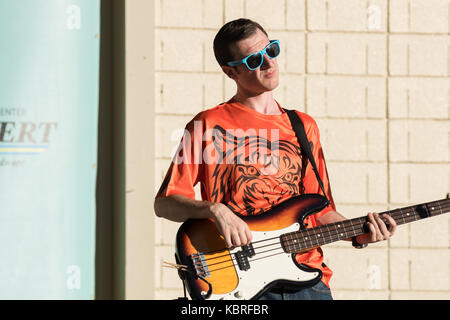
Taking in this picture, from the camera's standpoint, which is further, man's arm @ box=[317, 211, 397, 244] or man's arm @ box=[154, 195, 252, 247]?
man's arm @ box=[317, 211, 397, 244]

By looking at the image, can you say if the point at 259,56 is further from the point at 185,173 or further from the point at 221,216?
the point at 221,216

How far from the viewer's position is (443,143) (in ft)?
15.3

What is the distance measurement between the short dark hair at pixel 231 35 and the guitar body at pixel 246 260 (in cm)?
91

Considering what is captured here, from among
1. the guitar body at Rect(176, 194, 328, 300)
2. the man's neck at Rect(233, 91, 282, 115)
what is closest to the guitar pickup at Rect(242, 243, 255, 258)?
the guitar body at Rect(176, 194, 328, 300)

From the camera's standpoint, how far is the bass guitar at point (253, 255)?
3525mm

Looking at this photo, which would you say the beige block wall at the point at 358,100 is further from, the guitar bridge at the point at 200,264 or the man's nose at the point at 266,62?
the guitar bridge at the point at 200,264

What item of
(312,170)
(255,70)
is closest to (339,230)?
(312,170)

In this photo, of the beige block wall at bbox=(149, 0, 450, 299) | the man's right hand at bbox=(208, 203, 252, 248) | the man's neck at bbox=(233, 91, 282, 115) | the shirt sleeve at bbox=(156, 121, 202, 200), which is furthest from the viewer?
the beige block wall at bbox=(149, 0, 450, 299)

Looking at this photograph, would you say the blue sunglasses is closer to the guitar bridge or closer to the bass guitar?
the bass guitar

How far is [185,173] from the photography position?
3.69 meters

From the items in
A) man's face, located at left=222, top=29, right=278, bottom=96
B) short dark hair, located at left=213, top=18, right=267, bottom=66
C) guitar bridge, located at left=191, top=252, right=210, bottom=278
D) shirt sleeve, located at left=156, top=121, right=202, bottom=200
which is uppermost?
short dark hair, located at left=213, top=18, right=267, bottom=66

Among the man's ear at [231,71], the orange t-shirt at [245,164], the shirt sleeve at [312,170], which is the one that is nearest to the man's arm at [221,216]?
the orange t-shirt at [245,164]

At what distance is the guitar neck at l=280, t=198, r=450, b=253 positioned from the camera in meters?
3.61

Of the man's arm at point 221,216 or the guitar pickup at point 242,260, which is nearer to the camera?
the man's arm at point 221,216
